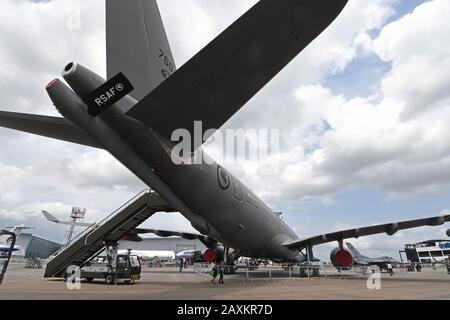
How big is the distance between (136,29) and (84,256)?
656 inches

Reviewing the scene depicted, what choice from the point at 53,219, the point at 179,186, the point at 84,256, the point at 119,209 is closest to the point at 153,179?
the point at 179,186

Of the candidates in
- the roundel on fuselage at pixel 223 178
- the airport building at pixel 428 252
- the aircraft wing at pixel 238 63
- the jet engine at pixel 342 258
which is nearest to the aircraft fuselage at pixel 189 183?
the roundel on fuselage at pixel 223 178

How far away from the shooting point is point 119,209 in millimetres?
21734

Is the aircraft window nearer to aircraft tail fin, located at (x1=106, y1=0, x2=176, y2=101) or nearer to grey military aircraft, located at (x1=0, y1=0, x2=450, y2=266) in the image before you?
grey military aircraft, located at (x1=0, y1=0, x2=450, y2=266)

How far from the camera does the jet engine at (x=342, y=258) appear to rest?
21438 millimetres

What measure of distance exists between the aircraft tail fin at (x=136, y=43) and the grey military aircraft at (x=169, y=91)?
0.09 ft

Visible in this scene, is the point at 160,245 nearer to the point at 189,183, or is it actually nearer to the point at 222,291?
the point at 222,291

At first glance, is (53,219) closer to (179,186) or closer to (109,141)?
(179,186)

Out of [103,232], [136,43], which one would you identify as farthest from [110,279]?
[136,43]

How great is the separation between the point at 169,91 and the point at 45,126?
14.5 ft

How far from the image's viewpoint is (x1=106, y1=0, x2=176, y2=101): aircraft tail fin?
1012 centimetres

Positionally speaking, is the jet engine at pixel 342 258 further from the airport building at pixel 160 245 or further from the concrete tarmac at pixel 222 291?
the airport building at pixel 160 245

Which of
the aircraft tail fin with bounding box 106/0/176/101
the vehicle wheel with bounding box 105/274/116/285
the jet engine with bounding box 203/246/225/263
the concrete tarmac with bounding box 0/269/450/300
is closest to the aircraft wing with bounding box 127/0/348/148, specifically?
the aircraft tail fin with bounding box 106/0/176/101

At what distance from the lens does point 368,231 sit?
71.9 ft
